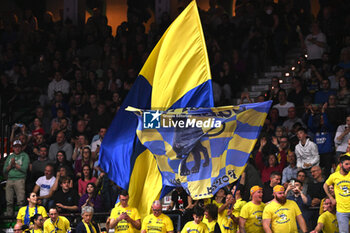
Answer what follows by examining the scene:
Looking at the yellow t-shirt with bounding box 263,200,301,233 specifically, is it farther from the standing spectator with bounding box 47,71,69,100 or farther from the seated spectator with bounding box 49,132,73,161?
the standing spectator with bounding box 47,71,69,100

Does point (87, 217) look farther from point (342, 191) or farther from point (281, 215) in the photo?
point (342, 191)

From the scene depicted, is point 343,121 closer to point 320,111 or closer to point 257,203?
point 320,111

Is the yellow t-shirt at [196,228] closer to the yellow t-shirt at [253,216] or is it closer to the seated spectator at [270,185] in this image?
the yellow t-shirt at [253,216]

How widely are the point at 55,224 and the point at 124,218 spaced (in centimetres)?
191

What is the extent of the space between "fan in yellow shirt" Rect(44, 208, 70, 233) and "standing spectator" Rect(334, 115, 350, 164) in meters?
5.73

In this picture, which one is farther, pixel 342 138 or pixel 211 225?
pixel 342 138

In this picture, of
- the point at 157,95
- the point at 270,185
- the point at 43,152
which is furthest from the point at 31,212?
the point at 270,185

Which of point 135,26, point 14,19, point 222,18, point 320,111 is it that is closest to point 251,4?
point 222,18

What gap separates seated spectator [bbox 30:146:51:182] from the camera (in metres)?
19.8

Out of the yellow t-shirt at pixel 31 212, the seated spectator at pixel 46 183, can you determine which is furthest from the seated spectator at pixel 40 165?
the yellow t-shirt at pixel 31 212

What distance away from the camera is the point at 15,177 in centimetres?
1956

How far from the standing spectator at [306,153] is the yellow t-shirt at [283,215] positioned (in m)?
2.58

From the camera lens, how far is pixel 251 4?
23.1 m

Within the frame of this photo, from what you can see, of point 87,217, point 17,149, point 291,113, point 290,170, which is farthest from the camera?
point 17,149
